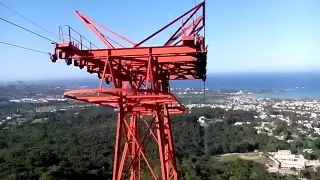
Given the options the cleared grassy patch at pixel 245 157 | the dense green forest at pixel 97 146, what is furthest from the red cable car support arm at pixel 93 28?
the cleared grassy patch at pixel 245 157

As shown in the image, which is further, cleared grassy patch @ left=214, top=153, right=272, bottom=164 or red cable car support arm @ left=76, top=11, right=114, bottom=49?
cleared grassy patch @ left=214, top=153, right=272, bottom=164

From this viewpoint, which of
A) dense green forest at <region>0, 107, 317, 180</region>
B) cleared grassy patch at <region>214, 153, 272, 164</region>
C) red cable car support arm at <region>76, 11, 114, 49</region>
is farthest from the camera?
cleared grassy patch at <region>214, 153, 272, 164</region>

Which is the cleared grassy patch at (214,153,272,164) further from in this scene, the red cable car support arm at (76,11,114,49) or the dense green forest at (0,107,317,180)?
the red cable car support arm at (76,11,114,49)

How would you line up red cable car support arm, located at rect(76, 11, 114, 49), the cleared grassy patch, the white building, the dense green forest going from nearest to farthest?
red cable car support arm, located at rect(76, 11, 114, 49), the dense green forest, the white building, the cleared grassy patch

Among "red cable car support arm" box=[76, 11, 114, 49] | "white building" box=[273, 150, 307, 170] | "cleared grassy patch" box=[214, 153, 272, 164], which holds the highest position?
"red cable car support arm" box=[76, 11, 114, 49]

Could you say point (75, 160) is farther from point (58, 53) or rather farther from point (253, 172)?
point (58, 53)

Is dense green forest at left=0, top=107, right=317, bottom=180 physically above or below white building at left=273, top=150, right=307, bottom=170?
above

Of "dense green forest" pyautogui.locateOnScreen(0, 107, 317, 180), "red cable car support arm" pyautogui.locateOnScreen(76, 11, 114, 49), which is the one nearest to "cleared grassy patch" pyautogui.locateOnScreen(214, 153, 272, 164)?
"dense green forest" pyautogui.locateOnScreen(0, 107, 317, 180)

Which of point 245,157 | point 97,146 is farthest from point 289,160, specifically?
point 97,146

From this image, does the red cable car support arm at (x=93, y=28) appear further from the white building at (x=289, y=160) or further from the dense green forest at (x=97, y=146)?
the white building at (x=289, y=160)

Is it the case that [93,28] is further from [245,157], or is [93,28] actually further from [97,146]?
[245,157]
